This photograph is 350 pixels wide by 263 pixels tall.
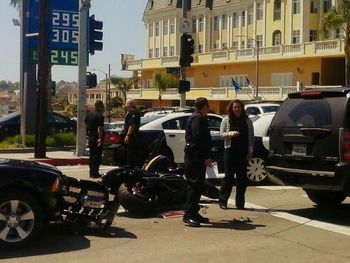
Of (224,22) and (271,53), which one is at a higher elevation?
(224,22)

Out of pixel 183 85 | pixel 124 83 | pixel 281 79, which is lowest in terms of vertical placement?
pixel 183 85

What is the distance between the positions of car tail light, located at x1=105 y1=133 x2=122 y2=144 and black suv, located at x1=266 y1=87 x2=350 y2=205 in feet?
18.8

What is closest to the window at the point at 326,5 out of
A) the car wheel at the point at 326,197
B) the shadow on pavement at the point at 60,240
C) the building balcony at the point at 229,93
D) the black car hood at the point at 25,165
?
the building balcony at the point at 229,93

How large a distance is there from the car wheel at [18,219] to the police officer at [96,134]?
6.05 meters

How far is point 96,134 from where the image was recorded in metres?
13.3

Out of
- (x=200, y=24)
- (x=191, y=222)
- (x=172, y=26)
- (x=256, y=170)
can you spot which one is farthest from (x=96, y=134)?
(x=172, y=26)

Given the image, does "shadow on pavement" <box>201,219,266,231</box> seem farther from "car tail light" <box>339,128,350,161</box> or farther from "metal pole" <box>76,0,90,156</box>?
"metal pole" <box>76,0,90,156</box>

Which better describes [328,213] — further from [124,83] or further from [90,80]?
[124,83]

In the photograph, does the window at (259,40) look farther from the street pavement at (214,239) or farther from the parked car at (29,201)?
the parked car at (29,201)

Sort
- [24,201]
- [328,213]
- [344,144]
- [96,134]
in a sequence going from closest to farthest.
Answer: [24,201] < [344,144] < [328,213] < [96,134]

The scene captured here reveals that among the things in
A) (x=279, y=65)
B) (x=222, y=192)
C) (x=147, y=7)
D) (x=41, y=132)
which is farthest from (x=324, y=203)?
(x=147, y=7)

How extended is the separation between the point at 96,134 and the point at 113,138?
1.56 m

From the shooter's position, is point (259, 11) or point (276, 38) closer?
point (276, 38)

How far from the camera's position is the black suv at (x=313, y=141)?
8492mm
